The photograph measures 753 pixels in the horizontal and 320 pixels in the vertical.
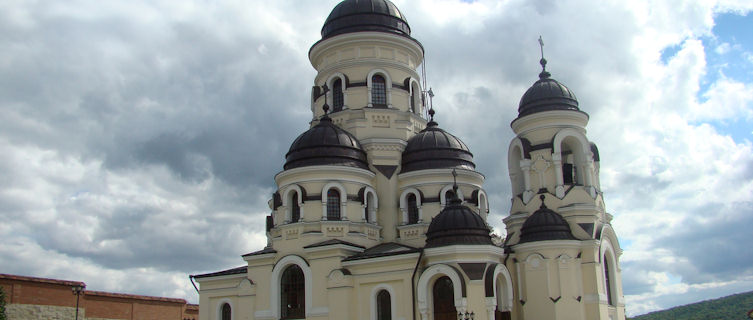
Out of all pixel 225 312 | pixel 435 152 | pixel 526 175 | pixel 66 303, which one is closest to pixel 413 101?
pixel 435 152

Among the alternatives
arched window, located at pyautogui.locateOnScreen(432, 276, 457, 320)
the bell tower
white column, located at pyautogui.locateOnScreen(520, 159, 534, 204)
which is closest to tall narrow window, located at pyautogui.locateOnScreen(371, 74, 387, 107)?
the bell tower

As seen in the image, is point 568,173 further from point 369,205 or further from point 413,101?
point 369,205

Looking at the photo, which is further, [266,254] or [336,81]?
[336,81]

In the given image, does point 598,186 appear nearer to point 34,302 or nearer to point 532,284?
point 532,284

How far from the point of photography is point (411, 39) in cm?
3184

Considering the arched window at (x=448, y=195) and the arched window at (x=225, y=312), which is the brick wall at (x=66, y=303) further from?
the arched window at (x=448, y=195)

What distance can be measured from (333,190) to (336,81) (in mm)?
6818

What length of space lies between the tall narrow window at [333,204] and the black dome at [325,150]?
1.12 m

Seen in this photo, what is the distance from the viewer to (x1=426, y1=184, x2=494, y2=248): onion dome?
907 inches

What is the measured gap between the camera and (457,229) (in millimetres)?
23156

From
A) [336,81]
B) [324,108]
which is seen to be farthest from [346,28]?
[324,108]

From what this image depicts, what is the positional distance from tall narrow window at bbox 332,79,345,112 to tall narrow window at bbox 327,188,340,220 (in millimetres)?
5661

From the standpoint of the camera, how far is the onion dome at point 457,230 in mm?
23031

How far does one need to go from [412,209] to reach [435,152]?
251 centimetres
